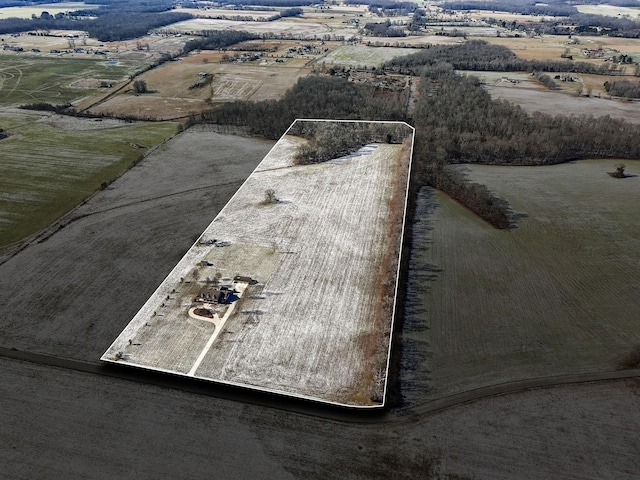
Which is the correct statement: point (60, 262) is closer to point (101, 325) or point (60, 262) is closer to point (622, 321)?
point (101, 325)

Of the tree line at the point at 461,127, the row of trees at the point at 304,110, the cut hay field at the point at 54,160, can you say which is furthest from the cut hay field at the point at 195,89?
the tree line at the point at 461,127

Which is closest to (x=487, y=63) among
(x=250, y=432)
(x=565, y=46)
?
(x=565, y=46)

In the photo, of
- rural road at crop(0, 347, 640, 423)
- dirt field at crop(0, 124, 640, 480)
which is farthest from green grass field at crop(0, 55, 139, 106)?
rural road at crop(0, 347, 640, 423)

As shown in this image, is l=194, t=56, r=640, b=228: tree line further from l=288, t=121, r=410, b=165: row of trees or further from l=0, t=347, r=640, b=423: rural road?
l=0, t=347, r=640, b=423: rural road

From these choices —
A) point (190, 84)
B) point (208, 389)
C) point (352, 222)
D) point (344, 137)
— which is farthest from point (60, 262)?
point (190, 84)

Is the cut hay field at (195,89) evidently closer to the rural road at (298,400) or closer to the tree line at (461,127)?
the tree line at (461,127)
